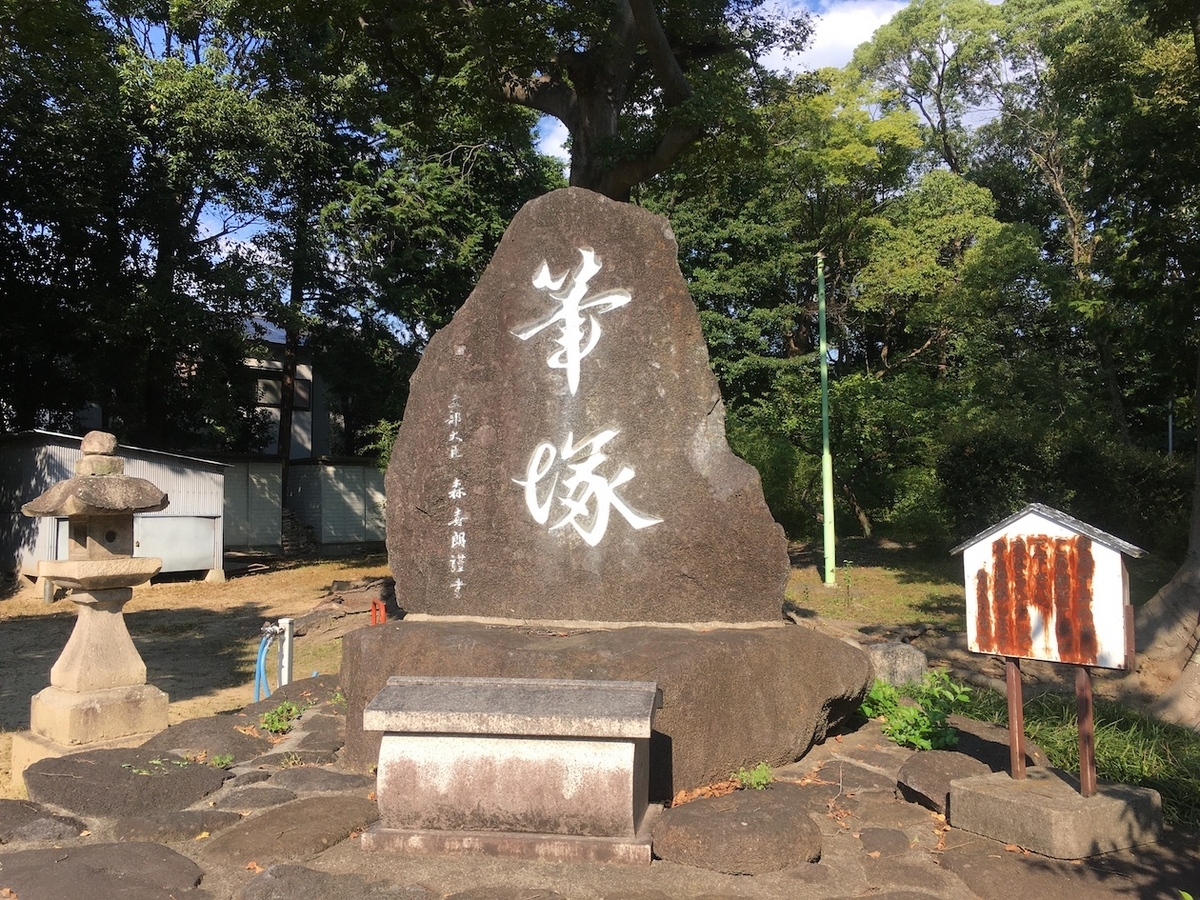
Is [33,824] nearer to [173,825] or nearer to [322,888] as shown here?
[173,825]

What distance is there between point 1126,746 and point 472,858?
12.8ft

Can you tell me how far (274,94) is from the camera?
17.7m

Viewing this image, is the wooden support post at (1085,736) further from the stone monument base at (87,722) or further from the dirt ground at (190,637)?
the dirt ground at (190,637)

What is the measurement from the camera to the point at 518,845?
3.83m

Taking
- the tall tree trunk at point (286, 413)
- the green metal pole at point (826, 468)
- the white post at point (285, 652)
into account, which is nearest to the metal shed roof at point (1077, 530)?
the white post at point (285, 652)

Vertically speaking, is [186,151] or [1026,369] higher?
[186,151]

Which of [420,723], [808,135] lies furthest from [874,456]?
[420,723]

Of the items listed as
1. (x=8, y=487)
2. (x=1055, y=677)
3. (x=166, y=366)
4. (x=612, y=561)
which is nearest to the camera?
(x=612, y=561)

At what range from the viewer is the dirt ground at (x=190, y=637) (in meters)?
8.43

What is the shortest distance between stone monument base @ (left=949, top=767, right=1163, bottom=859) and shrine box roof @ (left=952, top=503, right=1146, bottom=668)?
0.60m

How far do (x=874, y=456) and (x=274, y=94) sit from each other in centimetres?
1367

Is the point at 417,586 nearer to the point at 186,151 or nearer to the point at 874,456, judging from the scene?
the point at 874,456

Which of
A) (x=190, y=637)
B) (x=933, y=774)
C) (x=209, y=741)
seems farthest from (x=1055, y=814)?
(x=190, y=637)

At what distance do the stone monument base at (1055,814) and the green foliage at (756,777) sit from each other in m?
0.88
